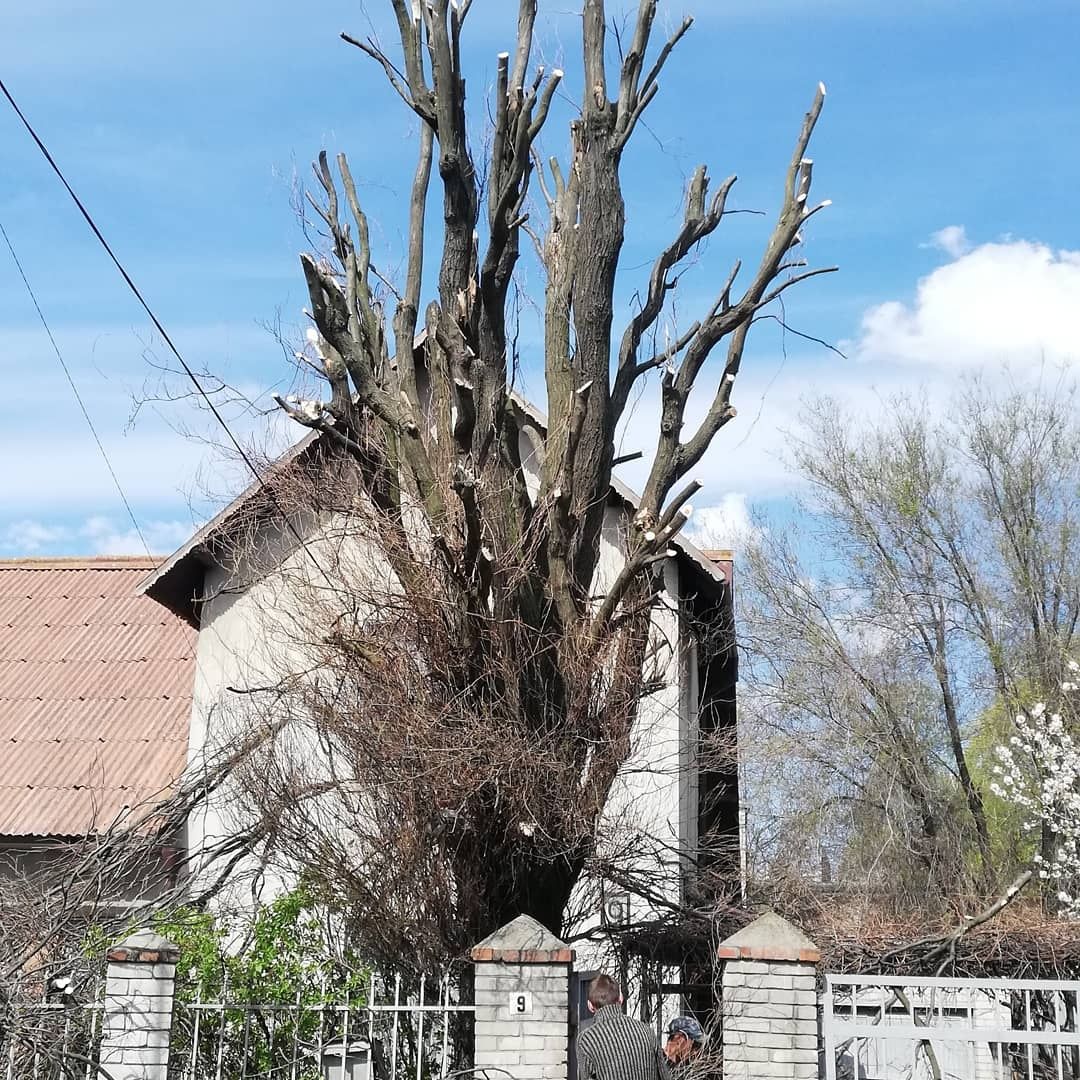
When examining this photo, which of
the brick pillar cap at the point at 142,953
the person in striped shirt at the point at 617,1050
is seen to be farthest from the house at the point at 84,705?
the person in striped shirt at the point at 617,1050

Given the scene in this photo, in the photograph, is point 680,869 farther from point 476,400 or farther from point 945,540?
point 945,540

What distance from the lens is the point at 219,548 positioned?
44.0 ft

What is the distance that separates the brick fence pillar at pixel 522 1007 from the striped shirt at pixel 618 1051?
0.31 meters

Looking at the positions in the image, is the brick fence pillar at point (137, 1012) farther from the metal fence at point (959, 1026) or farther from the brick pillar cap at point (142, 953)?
the metal fence at point (959, 1026)

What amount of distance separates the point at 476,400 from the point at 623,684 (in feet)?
7.37

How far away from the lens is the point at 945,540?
22531 millimetres

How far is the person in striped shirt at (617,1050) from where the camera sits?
6.99 meters

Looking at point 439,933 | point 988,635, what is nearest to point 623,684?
point 439,933

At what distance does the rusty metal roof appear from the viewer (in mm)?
13359

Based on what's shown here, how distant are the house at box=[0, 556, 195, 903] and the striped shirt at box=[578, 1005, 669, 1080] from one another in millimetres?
Result: 4906

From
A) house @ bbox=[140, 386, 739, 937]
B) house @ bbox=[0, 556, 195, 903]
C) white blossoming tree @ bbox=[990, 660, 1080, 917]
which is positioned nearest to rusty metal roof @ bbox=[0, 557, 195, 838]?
house @ bbox=[0, 556, 195, 903]

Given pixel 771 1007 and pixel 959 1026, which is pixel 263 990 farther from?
pixel 959 1026

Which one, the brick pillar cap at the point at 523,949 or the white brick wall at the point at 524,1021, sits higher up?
the brick pillar cap at the point at 523,949

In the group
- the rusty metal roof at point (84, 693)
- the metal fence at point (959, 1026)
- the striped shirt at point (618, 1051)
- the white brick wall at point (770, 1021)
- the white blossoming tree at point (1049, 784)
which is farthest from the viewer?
the white blossoming tree at point (1049, 784)
